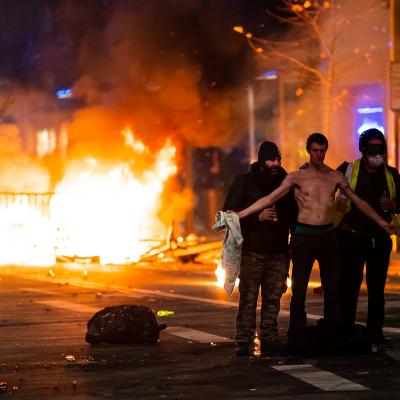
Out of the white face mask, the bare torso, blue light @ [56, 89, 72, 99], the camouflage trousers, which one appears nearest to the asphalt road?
the camouflage trousers

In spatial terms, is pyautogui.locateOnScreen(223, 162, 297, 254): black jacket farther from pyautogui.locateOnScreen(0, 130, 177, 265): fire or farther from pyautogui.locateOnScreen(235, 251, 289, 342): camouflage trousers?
pyautogui.locateOnScreen(0, 130, 177, 265): fire

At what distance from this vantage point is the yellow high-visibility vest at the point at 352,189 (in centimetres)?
943

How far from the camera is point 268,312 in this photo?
9.36 metres

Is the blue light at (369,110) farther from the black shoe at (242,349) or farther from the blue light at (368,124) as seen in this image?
the black shoe at (242,349)

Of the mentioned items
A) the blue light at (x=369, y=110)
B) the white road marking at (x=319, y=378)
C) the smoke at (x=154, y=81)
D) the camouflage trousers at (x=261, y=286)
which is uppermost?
the smoke at (x=154, y=81)

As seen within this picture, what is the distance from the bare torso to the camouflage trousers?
39 centimetres

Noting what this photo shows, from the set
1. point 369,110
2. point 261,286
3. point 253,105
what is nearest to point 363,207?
point 261,286

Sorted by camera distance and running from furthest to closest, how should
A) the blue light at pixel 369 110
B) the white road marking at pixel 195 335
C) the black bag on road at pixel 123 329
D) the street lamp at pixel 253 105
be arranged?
the street lamp at pixel 253 105 < the blue light at pixel 369 110 < the white road marking at pixel 195 335 < the black bag on road at pixel 123 329

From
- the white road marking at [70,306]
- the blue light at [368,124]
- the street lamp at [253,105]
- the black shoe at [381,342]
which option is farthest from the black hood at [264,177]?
the street lamp at [253,105]

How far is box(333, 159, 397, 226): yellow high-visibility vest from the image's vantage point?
943cm

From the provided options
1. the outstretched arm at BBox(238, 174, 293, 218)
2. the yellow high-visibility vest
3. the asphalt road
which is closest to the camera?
the asphalt road

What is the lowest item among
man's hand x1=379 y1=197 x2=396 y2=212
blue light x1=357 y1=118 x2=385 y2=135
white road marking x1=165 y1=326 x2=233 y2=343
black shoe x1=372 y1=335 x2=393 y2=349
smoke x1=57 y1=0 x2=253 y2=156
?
white road marking x1=165 y1=326 x2=233 y2=343

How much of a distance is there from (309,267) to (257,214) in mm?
616

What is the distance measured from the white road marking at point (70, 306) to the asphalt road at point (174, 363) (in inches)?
0.5
